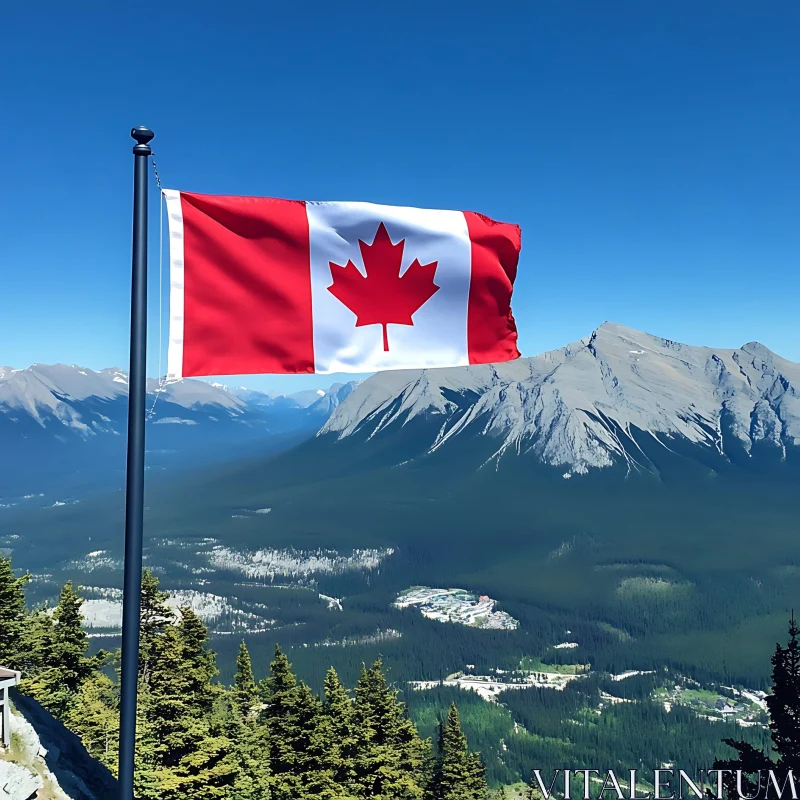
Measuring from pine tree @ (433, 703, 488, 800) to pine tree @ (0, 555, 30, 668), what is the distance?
2091cm

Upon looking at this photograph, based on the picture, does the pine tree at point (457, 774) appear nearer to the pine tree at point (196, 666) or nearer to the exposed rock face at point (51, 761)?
the pine tree at point (196, 666)

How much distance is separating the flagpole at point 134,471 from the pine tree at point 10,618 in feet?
78.3

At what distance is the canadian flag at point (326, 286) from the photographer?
8.32 metres

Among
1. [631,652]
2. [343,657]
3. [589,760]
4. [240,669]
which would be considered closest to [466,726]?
[589,760]

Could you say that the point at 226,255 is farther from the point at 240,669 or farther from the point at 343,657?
the point at 343,657

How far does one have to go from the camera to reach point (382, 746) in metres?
28.5

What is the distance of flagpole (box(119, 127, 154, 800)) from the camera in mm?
6930

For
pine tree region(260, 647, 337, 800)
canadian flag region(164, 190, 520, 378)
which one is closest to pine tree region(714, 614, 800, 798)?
pine tree region(260, 647, 337, 800)

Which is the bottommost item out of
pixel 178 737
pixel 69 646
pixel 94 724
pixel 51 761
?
pixel 94 724

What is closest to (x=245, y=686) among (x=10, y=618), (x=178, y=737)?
(x=10, y=618)

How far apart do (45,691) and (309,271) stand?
2726 centimetres

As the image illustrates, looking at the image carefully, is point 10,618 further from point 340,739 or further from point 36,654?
point 340,739

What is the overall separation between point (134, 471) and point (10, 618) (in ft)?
87.9

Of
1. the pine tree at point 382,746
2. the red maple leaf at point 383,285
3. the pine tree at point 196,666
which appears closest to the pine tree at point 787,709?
the pine tree at point 382,746
